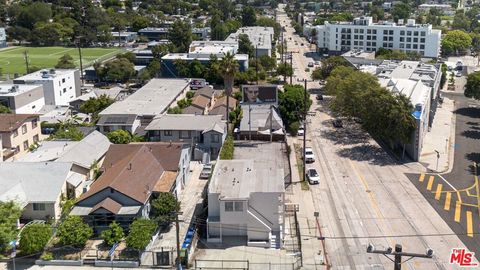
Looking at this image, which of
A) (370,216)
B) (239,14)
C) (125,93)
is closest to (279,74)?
(125,93)

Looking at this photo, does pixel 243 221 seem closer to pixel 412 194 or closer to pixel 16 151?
pixel 412 194

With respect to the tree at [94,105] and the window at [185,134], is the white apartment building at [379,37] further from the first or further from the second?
the window at [185,134]

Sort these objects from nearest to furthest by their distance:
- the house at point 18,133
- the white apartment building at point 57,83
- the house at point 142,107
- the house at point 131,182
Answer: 1. the house at point 131,182
2. the house at point 18,133
3. the house at point 142,107
4. the white apartment building at point 57,83

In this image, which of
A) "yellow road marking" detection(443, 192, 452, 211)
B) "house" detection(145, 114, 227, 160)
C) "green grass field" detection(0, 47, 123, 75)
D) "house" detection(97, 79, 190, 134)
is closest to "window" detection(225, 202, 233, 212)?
"house" detection(145, 114, 227, 160)

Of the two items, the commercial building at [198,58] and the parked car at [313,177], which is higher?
the commercial building at [198,58]

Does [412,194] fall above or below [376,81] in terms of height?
below

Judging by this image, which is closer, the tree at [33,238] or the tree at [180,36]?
the tree at [33,238]

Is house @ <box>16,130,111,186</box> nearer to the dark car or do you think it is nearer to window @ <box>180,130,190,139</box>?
window @ <box>180,130,190,139</box>

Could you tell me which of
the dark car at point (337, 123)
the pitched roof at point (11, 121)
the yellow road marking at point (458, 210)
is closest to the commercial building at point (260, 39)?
the dark car at point (337, 123)
